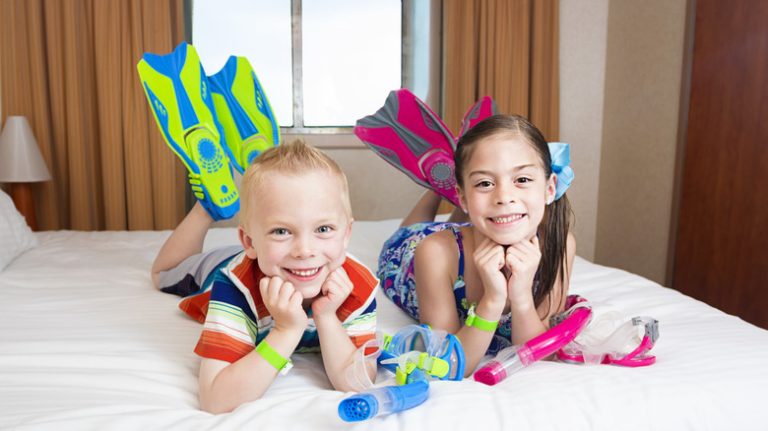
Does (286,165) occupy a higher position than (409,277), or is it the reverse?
(286,165)

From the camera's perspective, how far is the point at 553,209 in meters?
1.18

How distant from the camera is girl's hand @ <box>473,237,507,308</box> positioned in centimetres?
101

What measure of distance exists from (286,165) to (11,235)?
1412 millimetres

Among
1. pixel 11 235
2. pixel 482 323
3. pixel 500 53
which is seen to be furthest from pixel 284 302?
pixel 500 53

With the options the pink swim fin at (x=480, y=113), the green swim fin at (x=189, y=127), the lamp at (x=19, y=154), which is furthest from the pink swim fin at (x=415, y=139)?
the lamp at (x=19, y=154)

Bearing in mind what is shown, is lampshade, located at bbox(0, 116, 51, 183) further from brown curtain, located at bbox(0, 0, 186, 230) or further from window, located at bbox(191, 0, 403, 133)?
window, located at bbox(191, 0, 403, 133)

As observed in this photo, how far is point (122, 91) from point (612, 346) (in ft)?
8.76

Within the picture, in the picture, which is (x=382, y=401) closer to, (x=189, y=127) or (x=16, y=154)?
(x=189, y=127)

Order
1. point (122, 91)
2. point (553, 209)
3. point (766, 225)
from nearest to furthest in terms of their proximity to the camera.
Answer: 1. point (553, 209)
2. point (766, 225)
3. point (122, 91)

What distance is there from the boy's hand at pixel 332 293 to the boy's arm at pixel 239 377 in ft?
0.18

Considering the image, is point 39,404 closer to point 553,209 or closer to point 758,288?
point 553,209

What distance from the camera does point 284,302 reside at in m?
0.85

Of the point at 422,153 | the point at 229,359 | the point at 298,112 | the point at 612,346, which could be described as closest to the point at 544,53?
the point at 298,112

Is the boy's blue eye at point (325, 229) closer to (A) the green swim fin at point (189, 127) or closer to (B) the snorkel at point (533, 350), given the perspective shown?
(B) the snorkel at point (533, 350)
